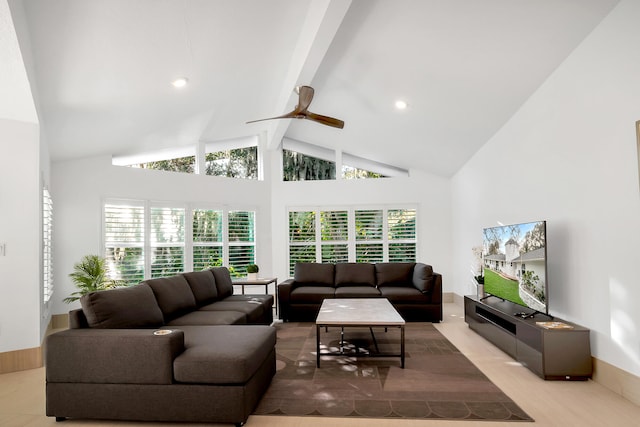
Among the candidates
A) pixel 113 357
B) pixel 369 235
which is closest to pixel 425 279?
pixel 369 235

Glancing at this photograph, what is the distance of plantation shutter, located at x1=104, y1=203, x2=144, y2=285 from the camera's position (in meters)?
6.26

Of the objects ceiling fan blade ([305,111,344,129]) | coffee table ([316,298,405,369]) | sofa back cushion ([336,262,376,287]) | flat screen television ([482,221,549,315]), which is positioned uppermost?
ceiling fan blade ([305,111,344,129])

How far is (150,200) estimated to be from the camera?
672 centimetres

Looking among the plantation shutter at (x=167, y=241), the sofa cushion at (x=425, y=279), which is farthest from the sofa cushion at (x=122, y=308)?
the sofa cushion at (x=425, y=279)

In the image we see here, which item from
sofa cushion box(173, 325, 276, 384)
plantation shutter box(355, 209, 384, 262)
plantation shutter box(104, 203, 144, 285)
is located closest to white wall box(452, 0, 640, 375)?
sofa cushion box(173, 325, 276, 384)

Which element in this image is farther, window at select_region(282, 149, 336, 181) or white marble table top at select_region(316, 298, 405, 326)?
window at select_region(282, 149, 336, 181)

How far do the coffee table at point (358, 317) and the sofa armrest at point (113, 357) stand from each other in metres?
1.49

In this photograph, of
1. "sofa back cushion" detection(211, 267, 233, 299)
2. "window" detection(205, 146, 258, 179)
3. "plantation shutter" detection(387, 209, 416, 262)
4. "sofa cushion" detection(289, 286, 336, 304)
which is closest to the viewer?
"sofa back cushion" detection(211, 267, 233, 299)

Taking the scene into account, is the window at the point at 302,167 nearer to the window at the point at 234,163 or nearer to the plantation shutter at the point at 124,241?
the window at the point at 234,163

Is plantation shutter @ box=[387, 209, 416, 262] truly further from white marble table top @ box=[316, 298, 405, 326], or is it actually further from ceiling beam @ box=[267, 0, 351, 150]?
ceiling beam @ box=[267, 0, 351, 150]

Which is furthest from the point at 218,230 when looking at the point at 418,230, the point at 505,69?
the point at 505,69

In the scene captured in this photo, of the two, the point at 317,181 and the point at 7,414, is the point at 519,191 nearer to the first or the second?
the point at 317,181

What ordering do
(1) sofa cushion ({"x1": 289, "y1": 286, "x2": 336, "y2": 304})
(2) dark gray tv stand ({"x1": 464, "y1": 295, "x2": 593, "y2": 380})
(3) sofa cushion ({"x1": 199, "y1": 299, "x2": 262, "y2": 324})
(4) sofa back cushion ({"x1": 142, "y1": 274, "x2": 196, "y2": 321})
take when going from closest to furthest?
(2) dark gray tv stand ({"x1": 464, "y1": 295, "x2": 593, "y2": 380})
(4) sofa back cushion ({"x1": 142, "y1": 274, "x2": 196, "y2": 321})
(3) sofa cushion ({"x1": 199, "y1": 299, "x2": 262, "y2": 324})
(1) sofa cushion ({"x1": 289, "y1": 286, "x2": 336, "y2": 304})

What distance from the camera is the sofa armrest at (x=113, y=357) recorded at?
2.71 metres
